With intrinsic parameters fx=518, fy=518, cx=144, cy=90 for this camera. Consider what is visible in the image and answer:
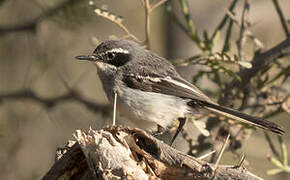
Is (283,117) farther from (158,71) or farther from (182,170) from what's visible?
(182,170)

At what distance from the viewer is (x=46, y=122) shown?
26.8ft

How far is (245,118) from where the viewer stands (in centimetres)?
421

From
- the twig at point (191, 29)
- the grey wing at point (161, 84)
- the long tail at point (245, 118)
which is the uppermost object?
the twig at point (191, 29)

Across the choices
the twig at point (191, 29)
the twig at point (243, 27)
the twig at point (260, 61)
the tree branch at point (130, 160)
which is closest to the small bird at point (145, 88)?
the twig at point (260, 61)

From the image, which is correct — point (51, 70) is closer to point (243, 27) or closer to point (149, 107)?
point (149, 107)

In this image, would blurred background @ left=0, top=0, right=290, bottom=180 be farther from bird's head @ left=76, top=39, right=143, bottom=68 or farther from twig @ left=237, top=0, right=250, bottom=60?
twig @ left=237, top=0, right=250, bottom=60

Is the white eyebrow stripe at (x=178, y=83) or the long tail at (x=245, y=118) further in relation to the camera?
the white eyebrow stripe at (x=178, y=83)

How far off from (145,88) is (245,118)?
1.02 meters

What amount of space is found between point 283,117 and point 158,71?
3325 mm

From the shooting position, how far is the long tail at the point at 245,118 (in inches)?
158

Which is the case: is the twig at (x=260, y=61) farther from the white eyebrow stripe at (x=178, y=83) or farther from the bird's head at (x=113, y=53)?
the bird's head at (x=113, y=53)

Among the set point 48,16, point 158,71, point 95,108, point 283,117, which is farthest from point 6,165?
point 283,117

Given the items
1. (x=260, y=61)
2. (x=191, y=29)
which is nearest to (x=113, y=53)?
(x=191, y=29)

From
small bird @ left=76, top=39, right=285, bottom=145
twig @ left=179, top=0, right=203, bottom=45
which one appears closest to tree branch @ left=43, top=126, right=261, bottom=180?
small bird @ left=76, top=39, right=285, bottom=145
